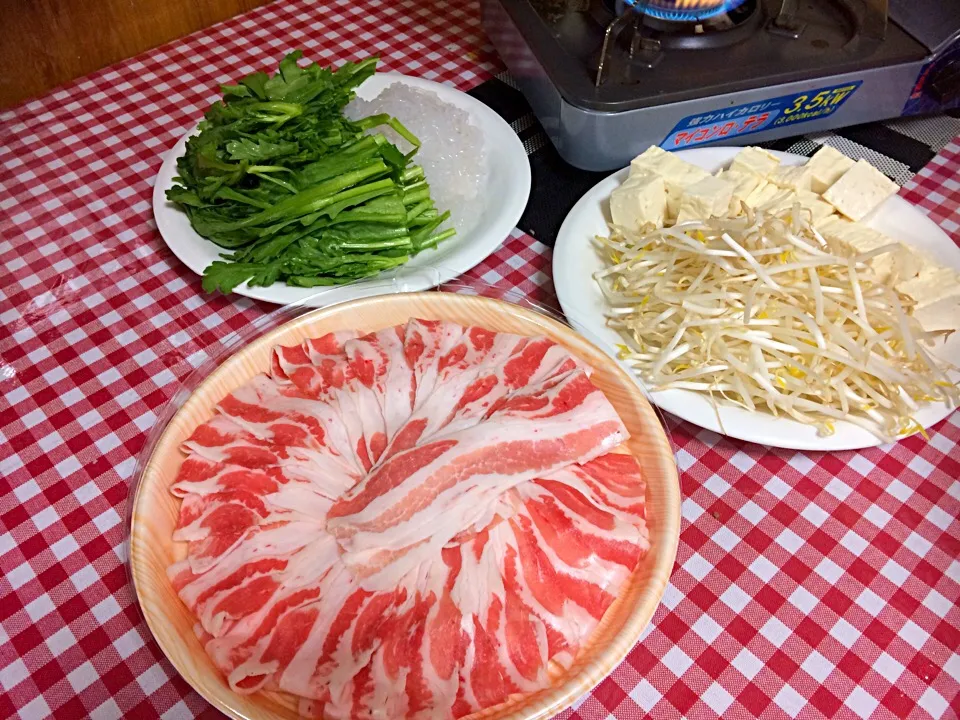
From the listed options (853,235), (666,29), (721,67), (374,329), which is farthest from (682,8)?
(374,329)

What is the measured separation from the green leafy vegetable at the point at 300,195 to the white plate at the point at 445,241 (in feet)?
0.11

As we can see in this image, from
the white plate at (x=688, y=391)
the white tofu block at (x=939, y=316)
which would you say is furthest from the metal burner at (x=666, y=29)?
the white tofu block at (x=939, y=316)

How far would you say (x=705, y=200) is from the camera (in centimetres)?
171

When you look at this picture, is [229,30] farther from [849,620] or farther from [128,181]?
[849,620]

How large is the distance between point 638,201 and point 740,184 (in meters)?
0.27

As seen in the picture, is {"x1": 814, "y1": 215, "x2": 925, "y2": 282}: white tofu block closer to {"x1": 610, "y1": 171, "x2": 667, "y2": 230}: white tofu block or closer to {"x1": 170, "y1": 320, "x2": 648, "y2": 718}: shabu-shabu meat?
{"x1": 610, "y1": 171, "x2": 667, "y2": 230}: white tofu block

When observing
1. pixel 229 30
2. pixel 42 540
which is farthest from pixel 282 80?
pixel 42 540

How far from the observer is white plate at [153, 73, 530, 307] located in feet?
5.33

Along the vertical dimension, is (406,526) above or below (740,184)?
below

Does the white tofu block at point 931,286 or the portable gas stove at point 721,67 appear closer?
the white tofu block at point 931,286

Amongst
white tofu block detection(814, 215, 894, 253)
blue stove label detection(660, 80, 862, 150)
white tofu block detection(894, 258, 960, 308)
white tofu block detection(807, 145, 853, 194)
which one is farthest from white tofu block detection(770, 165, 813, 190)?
white tofu block detection(894, 258, 960, 308)

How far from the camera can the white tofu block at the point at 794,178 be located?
1780 mm

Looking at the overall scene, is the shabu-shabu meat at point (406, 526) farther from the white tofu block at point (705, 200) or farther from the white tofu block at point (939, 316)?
the white tofu block at point (939, 316)

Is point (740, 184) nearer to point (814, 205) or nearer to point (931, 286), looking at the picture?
point (814, 205)
